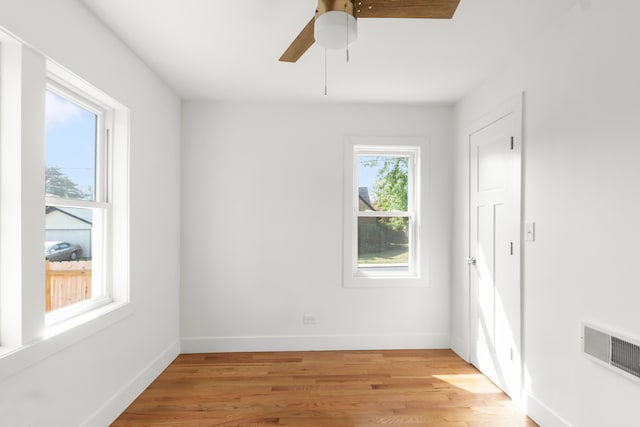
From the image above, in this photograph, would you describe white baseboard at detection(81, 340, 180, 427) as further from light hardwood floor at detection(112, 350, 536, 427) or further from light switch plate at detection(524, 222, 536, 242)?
light switch plate at detection(524, 222, 536, 242)

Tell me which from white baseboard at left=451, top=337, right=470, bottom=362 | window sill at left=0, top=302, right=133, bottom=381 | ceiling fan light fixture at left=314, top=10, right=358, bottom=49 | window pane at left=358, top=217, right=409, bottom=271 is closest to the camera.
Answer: ceiling fan light fixture at left=314, top=10, right=358, bottom=49

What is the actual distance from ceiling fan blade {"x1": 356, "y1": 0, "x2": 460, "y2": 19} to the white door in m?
1.41

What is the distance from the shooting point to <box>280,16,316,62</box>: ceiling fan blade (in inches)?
67.8

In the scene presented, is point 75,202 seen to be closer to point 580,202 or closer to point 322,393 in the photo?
point 322,393

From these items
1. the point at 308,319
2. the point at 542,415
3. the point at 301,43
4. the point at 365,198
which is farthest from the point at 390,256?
the point at 301,43

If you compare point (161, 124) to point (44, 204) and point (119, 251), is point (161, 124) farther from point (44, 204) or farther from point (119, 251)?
point (44, 204)

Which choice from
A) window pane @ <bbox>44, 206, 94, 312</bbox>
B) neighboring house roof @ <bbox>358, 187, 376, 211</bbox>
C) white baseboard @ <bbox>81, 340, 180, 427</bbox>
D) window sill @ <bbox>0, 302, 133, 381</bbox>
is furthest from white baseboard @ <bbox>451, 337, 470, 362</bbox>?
window pane @ <bbox>44, 206, 94, 312</bbox>

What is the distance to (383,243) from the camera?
13.0ft

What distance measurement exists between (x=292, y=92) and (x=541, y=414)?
3.18m

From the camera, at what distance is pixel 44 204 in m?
1.84

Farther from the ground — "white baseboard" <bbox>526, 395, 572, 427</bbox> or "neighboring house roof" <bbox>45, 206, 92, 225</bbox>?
"neighboring house roof" <bbox>45, 206, 92, 225</bbox>

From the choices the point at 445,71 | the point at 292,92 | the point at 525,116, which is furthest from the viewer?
the point at 292,92

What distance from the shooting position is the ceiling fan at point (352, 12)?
1.48 metres

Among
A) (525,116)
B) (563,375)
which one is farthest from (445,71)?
(563,375)
